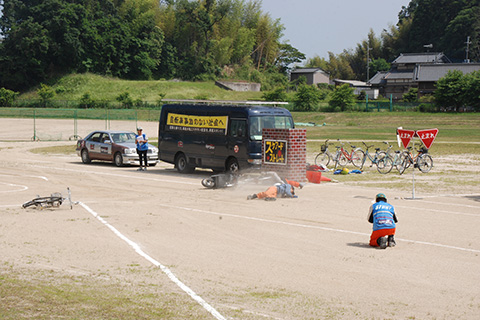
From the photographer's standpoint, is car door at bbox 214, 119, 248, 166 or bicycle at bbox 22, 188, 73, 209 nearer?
bicycle at bbox 22, 188, 73, 209

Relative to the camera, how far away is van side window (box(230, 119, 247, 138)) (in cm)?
2145

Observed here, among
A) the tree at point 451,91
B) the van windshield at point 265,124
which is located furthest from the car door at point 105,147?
the tree at point 451,91

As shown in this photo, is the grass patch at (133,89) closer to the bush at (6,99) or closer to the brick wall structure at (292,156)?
the bush at (6,99)

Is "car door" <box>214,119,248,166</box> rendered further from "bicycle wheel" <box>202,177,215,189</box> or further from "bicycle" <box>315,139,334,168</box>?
"bicycle" <box>315,139,334,168</box>

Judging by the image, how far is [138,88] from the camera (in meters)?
97.9

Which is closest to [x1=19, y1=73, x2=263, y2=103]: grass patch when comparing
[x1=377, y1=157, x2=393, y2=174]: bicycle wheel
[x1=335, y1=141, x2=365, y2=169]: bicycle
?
[x1=335, y1=141, x2=365, y2=169]: bicycle

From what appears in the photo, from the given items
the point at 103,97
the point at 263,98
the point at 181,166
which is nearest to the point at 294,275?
the point at 181,166

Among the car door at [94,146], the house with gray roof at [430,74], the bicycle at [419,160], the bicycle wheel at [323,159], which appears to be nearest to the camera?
the bicycle at [419,160]

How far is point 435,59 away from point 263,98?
30673 mm

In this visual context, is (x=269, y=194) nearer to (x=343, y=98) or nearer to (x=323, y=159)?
(x=323, y=159)

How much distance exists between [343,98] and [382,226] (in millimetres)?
69163

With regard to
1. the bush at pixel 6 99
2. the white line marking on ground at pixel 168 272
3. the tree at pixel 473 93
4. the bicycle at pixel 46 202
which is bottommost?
the white line marking on ground at pixel 168 272

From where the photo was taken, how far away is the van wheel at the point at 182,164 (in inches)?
941

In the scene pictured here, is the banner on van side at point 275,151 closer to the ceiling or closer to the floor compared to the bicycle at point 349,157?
closer to the ceiling
